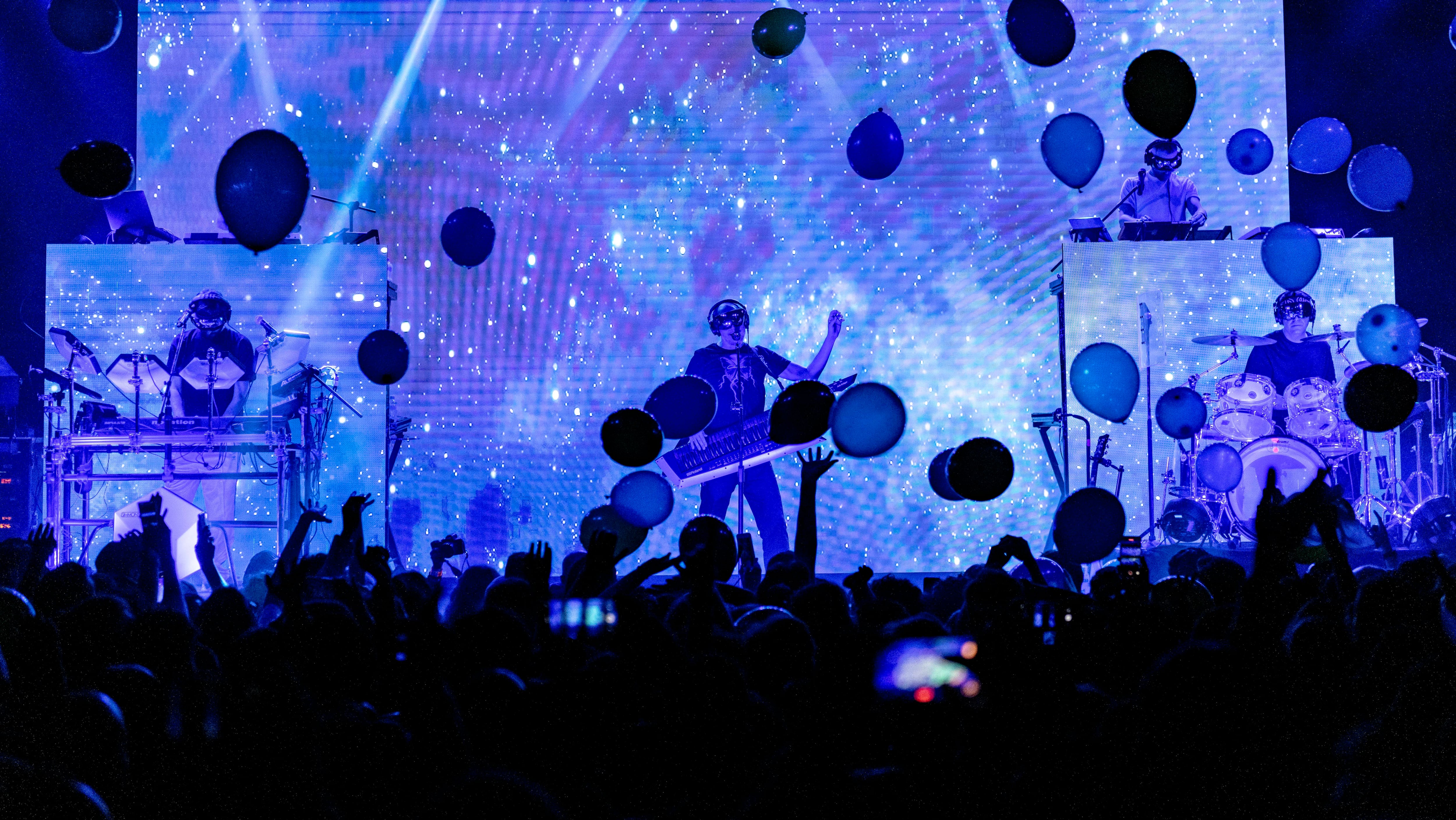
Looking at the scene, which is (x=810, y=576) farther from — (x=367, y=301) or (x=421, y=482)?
(x=421, y=482)

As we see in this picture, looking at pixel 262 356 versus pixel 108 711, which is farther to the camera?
pixel 262 356

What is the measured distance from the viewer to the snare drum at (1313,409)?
22.3ft

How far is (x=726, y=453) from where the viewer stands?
6895mm

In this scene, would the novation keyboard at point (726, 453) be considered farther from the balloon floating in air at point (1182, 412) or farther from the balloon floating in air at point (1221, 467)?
the balloon floating in air at point (1221, 467)

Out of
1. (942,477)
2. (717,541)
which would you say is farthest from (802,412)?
(717,541)

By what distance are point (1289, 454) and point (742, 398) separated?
10.1 ft

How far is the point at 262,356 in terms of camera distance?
24.1ft

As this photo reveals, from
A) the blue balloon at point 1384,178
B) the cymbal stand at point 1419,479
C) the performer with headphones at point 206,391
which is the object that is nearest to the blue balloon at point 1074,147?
the blue balloon at point 1384,178

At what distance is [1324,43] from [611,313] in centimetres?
578

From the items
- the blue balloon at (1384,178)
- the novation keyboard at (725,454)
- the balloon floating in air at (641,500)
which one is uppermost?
the blue balloon at (1384,178)

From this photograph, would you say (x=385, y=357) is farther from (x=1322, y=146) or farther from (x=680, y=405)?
(x=1322, y=146)

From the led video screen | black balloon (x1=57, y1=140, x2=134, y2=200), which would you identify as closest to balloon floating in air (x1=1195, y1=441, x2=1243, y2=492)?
the led video screen

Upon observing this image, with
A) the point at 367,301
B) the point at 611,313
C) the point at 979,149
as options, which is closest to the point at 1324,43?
the point at 979,149

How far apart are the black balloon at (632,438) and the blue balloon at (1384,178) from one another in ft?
13.7
